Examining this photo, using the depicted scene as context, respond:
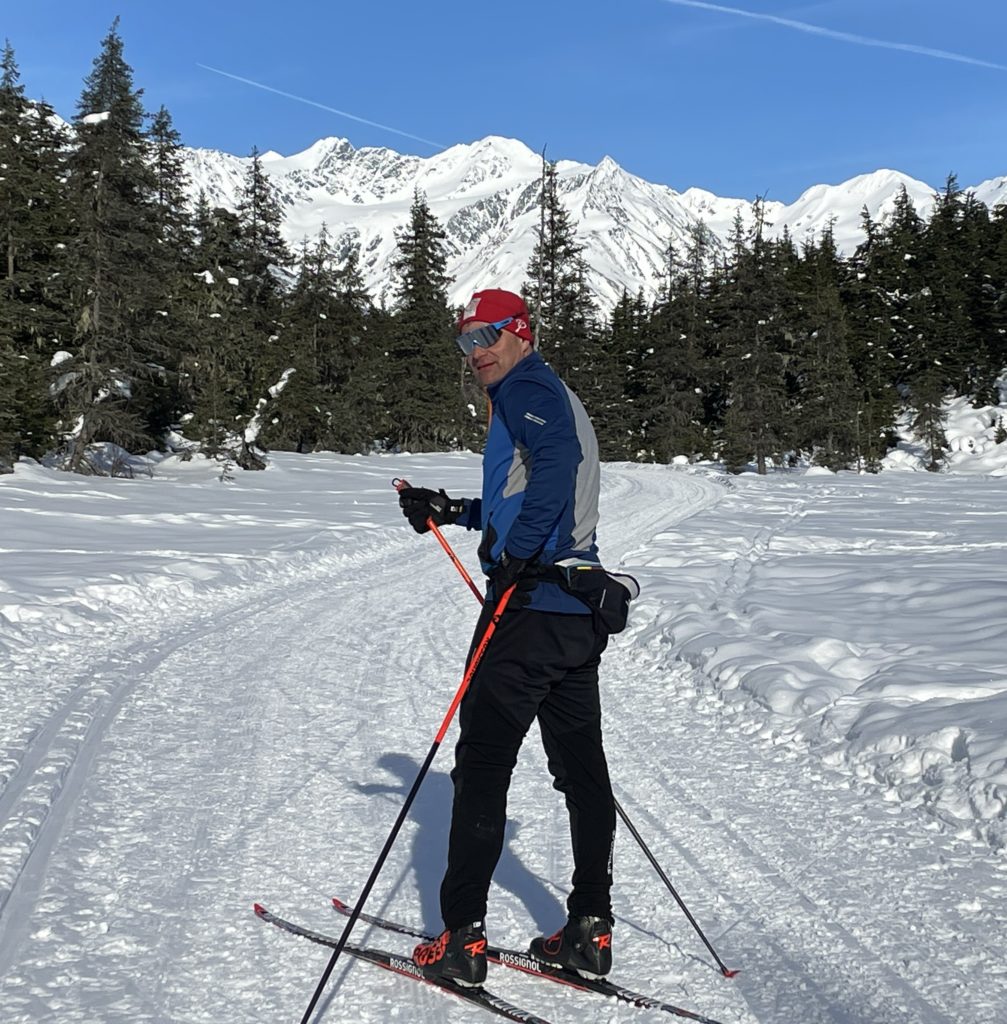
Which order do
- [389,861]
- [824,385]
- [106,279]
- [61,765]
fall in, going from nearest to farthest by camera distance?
1. [389,861]
2. [61,765]
3. [106,279]
4. [824,385]

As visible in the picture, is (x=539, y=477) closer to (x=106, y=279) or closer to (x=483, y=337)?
(x=483, y=337)

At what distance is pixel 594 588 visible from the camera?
122 inches

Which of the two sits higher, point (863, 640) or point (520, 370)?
point (520, 370)

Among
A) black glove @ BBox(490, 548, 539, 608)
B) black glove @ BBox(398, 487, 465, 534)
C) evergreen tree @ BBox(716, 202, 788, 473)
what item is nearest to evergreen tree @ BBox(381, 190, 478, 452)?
evergreen tree @ BBox(716, 202, 788, 473)

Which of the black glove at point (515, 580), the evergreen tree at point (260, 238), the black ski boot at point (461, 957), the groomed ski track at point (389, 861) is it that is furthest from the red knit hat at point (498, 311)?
the evergreen tree at point (260, 238)

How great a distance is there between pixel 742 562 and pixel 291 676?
7.87 meters

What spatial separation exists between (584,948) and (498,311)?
7.10 ft

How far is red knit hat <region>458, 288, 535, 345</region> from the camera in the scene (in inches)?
125

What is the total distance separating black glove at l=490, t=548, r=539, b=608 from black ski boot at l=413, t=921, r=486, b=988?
1.09 metres

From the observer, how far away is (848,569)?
12.2 meters

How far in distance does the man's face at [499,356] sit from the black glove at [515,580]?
611 mm

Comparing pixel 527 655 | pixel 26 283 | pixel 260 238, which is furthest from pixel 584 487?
pixel 260 238

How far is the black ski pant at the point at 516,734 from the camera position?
307 cm

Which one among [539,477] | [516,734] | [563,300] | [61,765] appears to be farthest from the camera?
[563,300]
